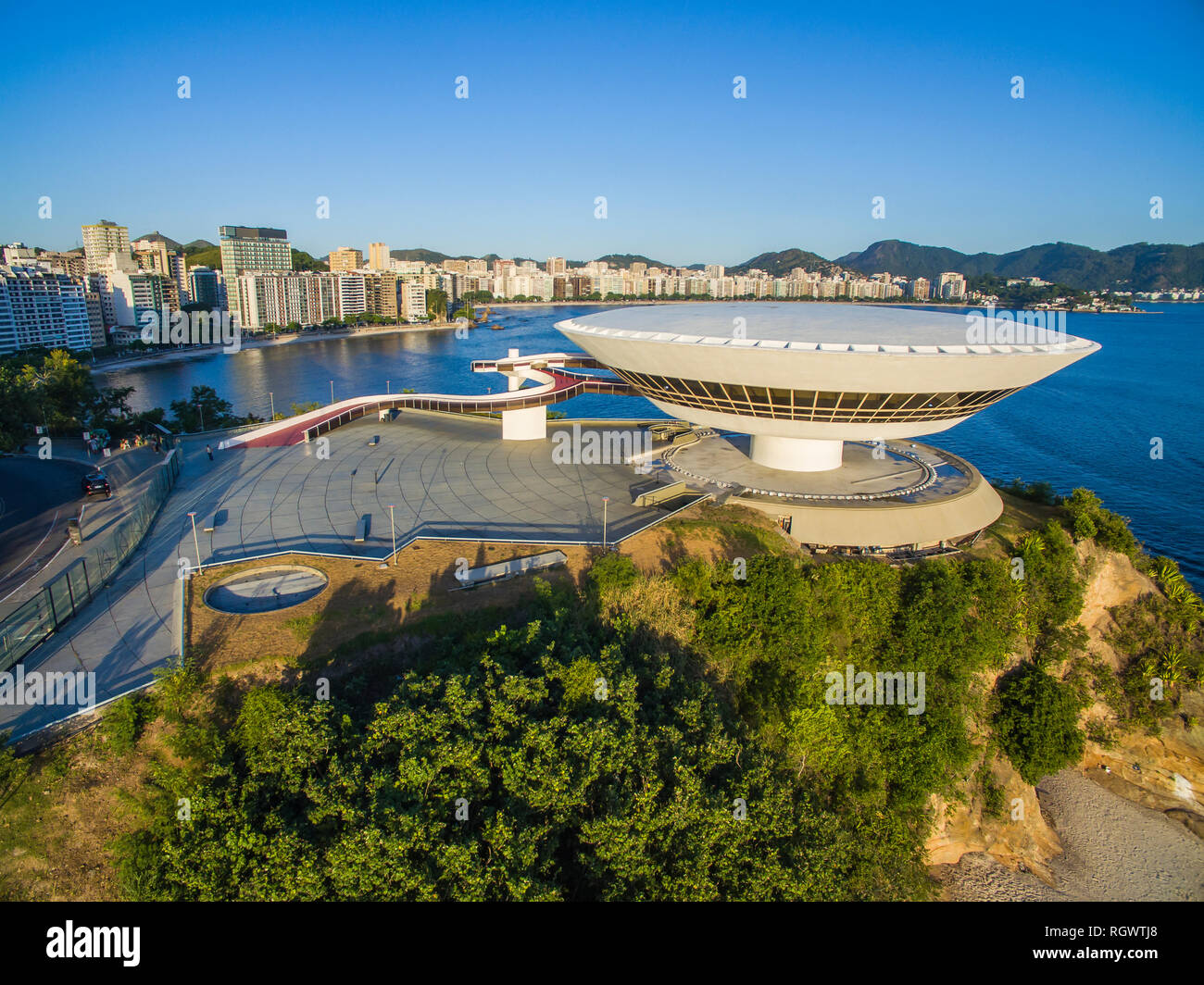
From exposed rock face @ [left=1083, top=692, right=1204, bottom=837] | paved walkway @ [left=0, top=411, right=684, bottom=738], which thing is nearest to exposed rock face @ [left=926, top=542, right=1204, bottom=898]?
exposed rock face @ [left=1083, top=692, right=1204, bottom=837]

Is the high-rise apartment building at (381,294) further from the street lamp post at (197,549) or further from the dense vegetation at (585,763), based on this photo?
the dense vegetation at (585,763)

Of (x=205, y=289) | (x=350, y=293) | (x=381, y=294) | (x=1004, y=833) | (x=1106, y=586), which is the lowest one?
(x=1004, y=833)

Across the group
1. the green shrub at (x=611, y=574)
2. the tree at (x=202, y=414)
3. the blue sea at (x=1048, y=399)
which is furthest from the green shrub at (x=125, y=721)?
the blue sea at (x=1048, y=399)

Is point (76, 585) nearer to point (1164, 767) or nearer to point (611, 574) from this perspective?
point (611, 574)

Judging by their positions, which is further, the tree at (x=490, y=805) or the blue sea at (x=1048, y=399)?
the blue sea at (x=1048, y=399)

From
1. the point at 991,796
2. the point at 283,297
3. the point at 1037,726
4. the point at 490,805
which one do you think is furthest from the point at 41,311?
the point at 1037,726

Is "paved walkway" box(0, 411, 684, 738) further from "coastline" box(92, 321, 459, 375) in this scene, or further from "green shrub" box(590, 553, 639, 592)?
"coastline" box(92, 321, 459, 375)
